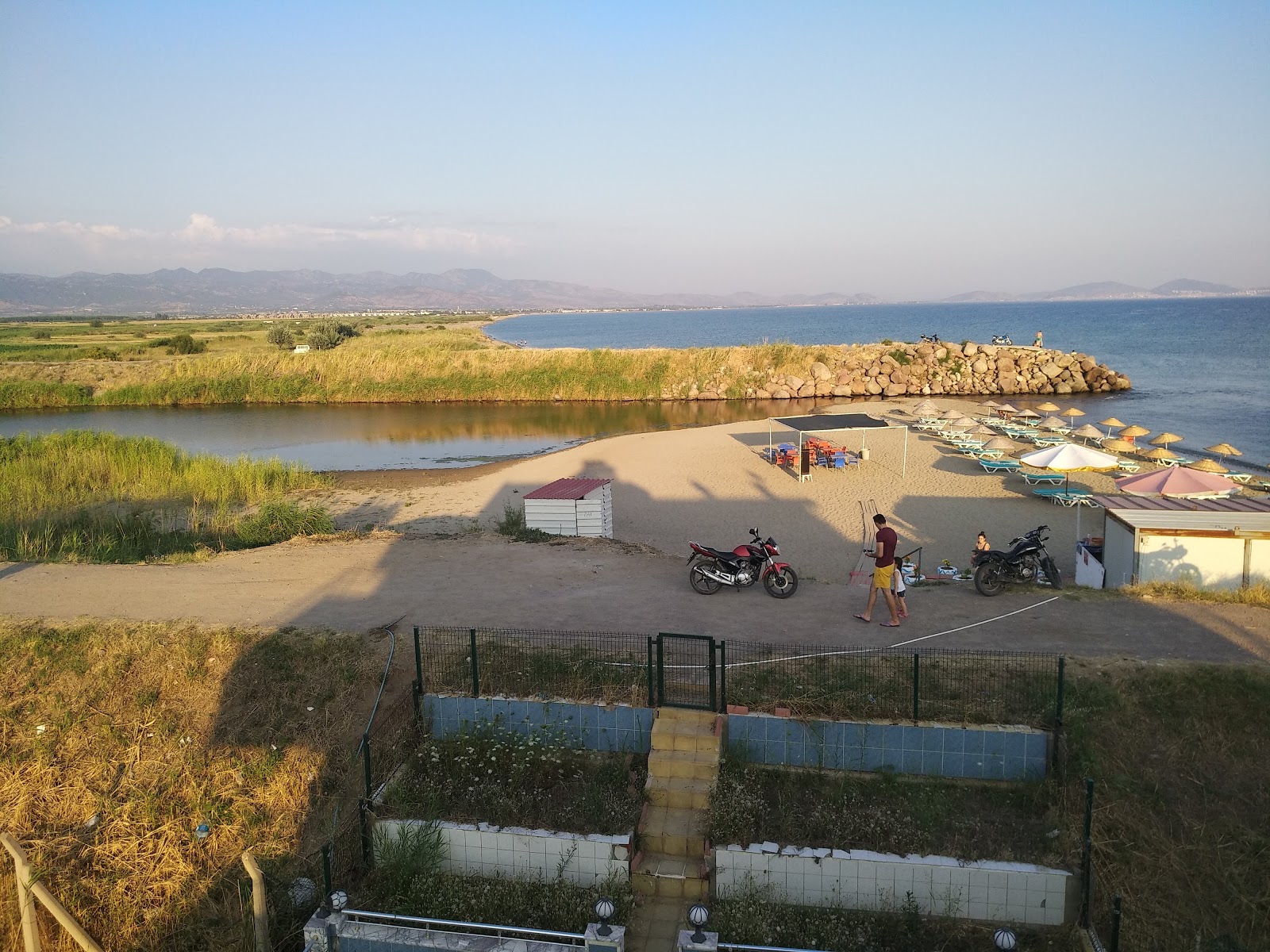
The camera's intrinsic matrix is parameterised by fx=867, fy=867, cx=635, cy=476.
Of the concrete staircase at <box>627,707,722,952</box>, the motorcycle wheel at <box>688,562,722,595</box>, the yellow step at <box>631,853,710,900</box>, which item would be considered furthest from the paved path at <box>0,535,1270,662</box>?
the yellow step at <box>631,853,710,900</box>

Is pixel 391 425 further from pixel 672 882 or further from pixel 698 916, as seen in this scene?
pixel 698 916

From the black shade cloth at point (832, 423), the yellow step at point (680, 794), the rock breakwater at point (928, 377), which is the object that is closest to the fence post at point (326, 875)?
the yellow step at point (680, 794)

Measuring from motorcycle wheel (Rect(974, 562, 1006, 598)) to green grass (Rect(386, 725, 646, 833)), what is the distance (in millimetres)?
6531

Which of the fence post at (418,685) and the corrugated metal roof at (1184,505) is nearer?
the fence post at (418,685)

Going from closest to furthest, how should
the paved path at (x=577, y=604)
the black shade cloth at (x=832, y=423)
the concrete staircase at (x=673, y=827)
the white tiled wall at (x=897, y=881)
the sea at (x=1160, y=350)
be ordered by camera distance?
the white tiled wall at (x=897, y=881), the concrete staircase at (x=673, y=827), the paved path at (x=577, y=604), the black shade cloth at (x=832, y=423), the sea at (x=1160, y=350)

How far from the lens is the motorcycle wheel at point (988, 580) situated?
41.2ft

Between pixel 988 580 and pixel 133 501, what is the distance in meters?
19.8

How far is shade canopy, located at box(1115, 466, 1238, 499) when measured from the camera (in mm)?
14320

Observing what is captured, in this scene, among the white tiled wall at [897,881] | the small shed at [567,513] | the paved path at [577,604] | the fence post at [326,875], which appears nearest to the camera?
the white tiled wall at [897,881]

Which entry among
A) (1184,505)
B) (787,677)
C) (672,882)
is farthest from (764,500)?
(672,882)

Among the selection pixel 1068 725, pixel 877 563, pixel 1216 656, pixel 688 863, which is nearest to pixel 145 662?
pixel 688 863

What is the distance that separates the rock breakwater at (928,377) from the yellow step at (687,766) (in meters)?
42.5

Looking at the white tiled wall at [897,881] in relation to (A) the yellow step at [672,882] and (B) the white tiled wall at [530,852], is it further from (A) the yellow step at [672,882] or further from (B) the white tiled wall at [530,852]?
(B) the white tiled wall at [530,852]

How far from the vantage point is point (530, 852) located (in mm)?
7465
